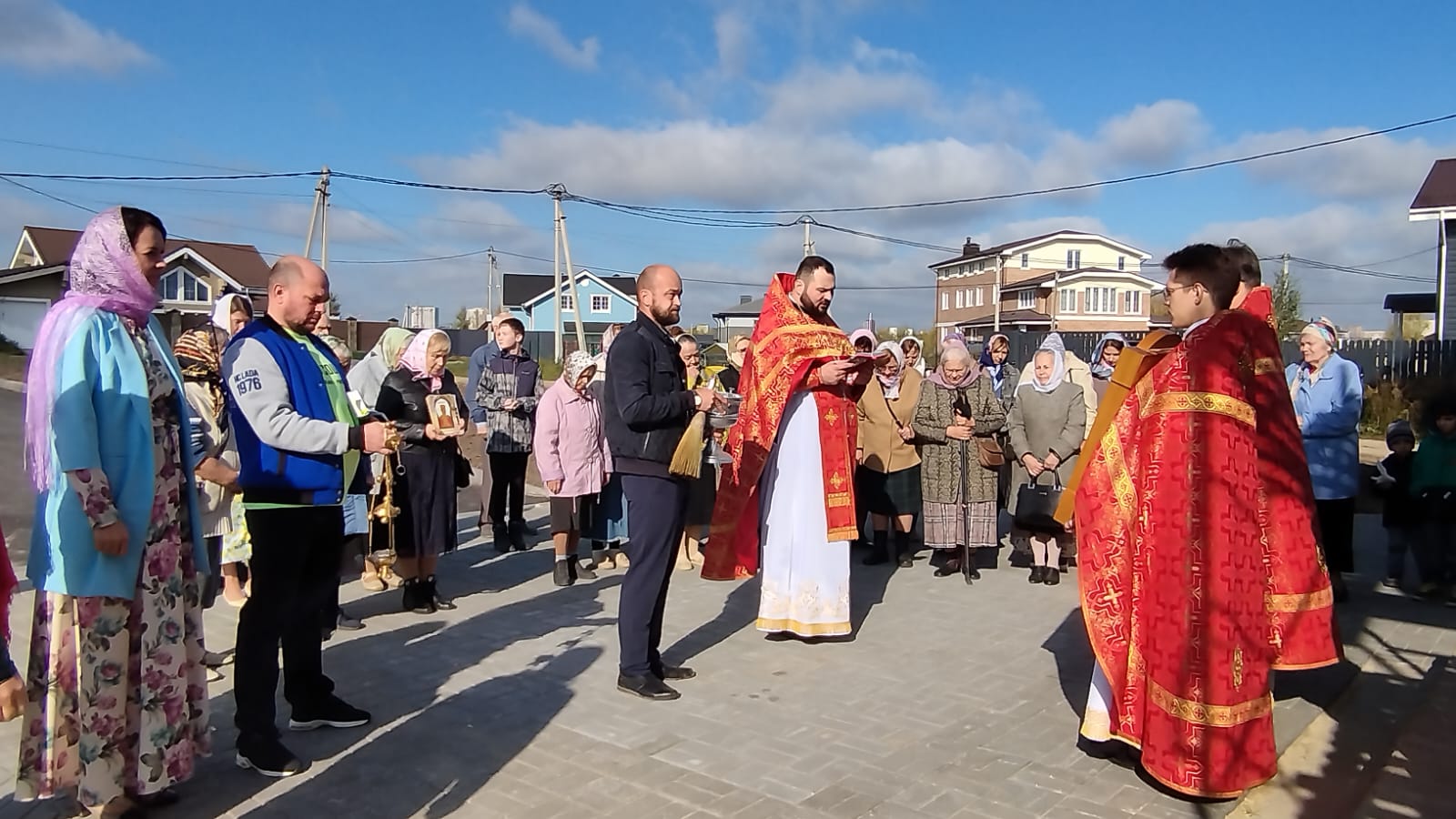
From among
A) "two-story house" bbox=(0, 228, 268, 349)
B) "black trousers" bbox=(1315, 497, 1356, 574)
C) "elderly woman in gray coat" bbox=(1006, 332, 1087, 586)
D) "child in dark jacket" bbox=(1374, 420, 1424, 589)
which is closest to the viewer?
"black trousers" bbox=(1315, 497, 1356, 574)

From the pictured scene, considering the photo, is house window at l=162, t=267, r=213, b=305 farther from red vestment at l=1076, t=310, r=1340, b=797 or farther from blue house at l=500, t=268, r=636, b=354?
red vestment at l=1076, t=310, r=1340, b=797

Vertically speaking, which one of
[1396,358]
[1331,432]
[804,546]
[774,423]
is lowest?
[804,546]

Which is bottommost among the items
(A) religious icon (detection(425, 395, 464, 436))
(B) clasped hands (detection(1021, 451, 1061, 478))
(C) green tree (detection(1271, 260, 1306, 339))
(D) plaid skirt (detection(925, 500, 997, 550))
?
(D) plaid skirt (detection(925, 500, 997, 550))

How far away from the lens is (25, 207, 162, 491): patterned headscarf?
350 centimetres

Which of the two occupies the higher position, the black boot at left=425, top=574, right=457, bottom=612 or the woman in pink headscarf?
the woman in pink headscarf

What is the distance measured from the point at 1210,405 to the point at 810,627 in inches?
115

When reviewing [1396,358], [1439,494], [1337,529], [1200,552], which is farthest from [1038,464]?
[1396,358]

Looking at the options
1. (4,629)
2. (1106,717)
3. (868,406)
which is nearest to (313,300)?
(4,629)

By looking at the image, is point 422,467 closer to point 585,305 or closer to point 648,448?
point 648,448

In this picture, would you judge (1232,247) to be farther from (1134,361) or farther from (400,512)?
(400,512)

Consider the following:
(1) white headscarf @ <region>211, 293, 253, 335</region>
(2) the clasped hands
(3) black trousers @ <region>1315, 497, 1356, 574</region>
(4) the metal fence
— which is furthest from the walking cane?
(4) the metal fence

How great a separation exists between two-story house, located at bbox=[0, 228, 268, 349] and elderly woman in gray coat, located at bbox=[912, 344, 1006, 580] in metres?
30.8

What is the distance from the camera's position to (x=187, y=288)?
1751 inches

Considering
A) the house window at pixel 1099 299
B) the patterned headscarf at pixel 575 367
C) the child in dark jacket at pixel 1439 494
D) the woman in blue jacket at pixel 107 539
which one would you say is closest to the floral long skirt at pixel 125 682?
the woman in blue jacket at pixel 107 539
